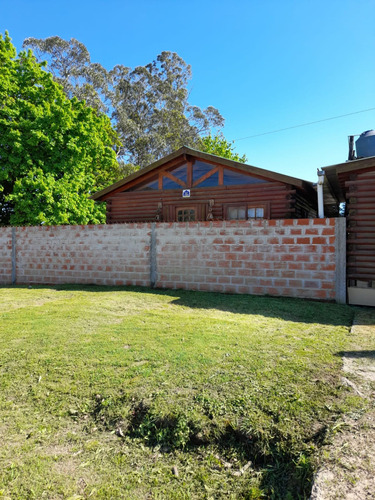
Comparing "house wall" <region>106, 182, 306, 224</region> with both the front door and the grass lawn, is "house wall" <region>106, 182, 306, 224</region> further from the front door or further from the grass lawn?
the grass lawn

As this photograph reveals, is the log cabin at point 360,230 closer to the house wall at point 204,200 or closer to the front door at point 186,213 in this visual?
the house wall at point 204,200

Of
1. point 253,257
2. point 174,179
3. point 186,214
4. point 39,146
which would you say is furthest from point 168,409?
point 39,146

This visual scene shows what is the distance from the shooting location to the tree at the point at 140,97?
3123 cm

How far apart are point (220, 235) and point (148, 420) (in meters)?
5.26

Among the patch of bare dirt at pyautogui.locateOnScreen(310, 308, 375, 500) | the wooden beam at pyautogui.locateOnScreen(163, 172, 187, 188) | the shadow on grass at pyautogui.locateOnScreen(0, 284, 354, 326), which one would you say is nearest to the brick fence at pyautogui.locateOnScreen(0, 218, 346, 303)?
the shadow on grass at pyautogui.locateOnScreen(0, 284, 354, 326)

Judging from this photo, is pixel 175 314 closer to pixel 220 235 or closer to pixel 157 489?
pixel 220 235

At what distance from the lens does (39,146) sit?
639 inches

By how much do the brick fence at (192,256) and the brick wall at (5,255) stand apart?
0.03 m

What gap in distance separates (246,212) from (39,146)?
453 inches

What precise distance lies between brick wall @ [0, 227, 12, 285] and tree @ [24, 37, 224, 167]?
72.2 feet

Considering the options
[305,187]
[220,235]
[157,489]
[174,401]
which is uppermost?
[305,187]

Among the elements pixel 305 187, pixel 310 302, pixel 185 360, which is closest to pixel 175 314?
pixel 185 360

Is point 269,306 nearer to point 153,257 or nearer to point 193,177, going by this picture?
point 153,257

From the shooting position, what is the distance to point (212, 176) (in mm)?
12039
